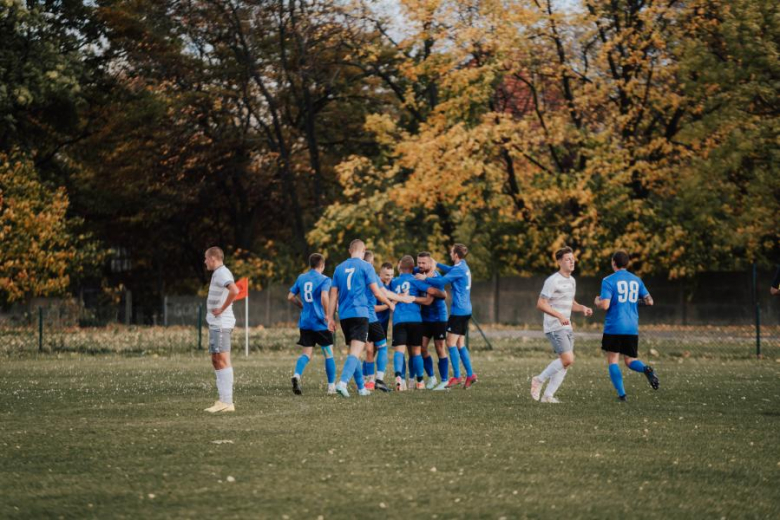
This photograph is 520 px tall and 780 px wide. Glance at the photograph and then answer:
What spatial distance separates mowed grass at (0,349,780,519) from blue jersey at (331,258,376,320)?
1.20 m

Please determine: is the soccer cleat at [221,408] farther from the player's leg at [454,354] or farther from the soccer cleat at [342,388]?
the player's leg at [454,354]

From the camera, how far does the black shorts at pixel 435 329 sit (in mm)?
16625

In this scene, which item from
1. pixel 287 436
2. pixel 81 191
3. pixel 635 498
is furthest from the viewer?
pixel 81 191

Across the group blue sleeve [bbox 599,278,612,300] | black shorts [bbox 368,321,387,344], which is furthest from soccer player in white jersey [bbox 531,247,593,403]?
black shorts [bbox 368,321,387,344]

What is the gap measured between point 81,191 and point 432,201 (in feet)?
55.5

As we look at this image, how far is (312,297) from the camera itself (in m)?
15.4

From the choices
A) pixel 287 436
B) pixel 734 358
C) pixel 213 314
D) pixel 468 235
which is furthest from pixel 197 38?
pixel 287 436

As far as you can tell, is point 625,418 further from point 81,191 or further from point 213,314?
point 81,191

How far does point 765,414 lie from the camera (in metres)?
13.1

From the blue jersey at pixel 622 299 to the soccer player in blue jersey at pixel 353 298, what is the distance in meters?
2.84

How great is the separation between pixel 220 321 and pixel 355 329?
2.42m

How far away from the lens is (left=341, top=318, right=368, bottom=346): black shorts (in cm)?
1503

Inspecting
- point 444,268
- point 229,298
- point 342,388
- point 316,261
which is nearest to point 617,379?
point 444,268

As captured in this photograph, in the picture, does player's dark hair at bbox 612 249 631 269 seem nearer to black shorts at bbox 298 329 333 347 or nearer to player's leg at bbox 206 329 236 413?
black shorts at bbox 298 329 333 347
